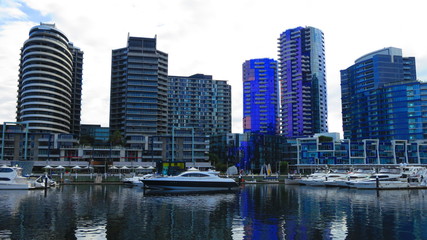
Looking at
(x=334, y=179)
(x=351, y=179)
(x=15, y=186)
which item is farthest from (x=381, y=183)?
(x=15, y=186)

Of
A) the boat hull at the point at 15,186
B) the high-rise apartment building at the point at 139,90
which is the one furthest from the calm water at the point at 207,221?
the high-rise apartment building at the point at 139,90

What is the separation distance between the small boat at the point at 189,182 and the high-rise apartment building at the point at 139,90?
110272 millimetres

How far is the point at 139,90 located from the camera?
182 metres

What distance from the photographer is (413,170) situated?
91125mm

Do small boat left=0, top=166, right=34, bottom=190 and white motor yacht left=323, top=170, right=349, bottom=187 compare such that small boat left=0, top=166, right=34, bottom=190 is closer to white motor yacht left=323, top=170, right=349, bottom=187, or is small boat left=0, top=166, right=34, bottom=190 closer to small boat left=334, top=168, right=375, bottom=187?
white motor yacht left=323, top=170, right=349, bottom=187

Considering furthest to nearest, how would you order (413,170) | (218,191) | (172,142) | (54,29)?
(54,29) → (172,142) → (413,170) → (218,191)

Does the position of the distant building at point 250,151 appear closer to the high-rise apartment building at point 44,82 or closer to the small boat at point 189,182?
the high-rise apartment building at point 44,82

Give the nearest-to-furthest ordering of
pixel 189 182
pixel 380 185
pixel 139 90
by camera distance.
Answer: pixel 189 182
pixel 380 185
pixel 139 90

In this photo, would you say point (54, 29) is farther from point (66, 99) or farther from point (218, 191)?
point (218, 191)

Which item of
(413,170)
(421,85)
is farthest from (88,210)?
(421,85)

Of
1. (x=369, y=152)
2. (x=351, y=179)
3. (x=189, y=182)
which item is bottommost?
(x=351, y=179)

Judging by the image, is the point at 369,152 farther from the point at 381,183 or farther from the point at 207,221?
the point at 207,221

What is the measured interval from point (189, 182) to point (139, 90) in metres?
121

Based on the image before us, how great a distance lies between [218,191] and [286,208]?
29607mm
